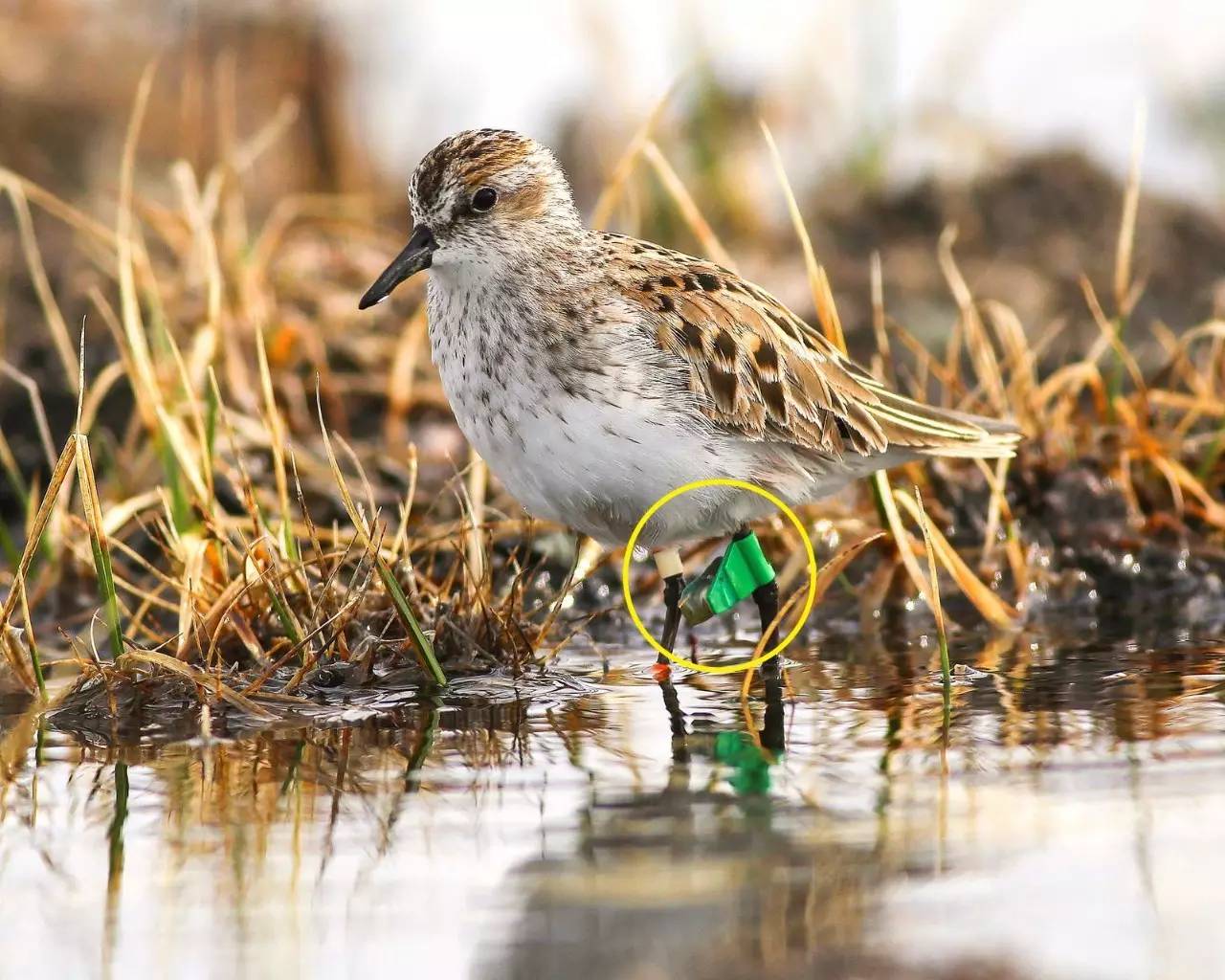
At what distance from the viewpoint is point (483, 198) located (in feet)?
17.3

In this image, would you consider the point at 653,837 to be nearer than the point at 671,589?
Yes

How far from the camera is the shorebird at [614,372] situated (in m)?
4.87

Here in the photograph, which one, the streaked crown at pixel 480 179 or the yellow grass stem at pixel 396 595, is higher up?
the streaked crown at pixel 480 179

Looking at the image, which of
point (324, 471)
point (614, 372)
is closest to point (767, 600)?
point (614, 372)

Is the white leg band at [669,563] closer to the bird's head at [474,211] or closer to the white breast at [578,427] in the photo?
the white breast at [578,427]

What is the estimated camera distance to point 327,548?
662 cm

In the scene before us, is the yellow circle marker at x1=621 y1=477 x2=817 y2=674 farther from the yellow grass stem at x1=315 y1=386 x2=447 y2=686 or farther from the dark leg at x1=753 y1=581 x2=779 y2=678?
the yellow grass stem at x1=315 y1=386 x2=447 y2=686

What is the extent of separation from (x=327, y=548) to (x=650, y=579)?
1267 mm

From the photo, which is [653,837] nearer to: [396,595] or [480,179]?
[396,595]

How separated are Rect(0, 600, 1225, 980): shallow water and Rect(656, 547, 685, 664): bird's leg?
45 cm

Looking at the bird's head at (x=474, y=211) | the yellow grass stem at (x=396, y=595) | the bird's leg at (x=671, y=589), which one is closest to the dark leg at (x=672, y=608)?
the bird's leg at (x=671, y=589)

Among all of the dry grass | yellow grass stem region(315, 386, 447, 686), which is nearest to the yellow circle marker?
the dry grass

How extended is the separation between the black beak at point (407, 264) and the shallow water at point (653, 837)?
1249mm

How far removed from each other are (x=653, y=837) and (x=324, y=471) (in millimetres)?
4127
